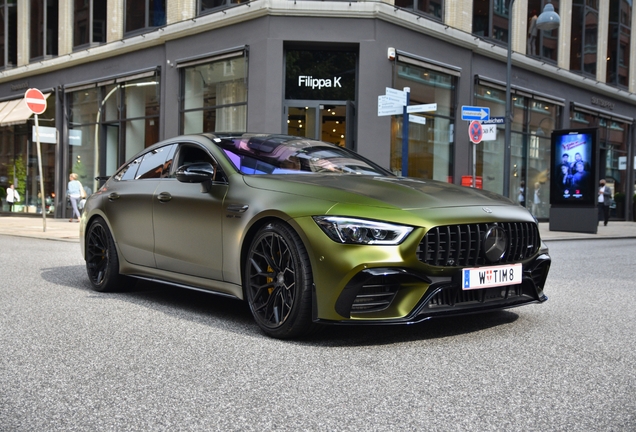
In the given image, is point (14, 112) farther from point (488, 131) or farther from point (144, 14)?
point (488, 131)

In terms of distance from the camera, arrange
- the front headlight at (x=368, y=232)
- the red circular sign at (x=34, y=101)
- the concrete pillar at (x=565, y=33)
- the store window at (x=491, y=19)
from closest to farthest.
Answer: the front headlight at (x=368, y=232) < the red circular sign at (x=34, y=101) < the store window at (x=491, y=19) < the concrete pillar at (x=565, y=33)

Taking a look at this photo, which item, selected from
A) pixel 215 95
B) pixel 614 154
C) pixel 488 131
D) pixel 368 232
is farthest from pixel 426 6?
pixel 368 232

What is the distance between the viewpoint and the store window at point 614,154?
97.4 feet

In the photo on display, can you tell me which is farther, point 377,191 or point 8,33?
point 8,33

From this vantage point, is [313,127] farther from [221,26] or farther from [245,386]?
[245,386]

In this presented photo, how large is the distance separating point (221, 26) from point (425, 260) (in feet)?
54.0

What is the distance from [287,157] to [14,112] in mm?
24393

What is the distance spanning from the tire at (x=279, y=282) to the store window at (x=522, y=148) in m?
18.2

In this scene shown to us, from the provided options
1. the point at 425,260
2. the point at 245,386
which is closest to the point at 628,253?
the point at 425,260

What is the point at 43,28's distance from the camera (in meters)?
26.1

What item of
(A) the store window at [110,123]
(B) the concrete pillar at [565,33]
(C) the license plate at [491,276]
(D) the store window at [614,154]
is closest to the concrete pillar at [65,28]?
(A) the store window at [110,123]

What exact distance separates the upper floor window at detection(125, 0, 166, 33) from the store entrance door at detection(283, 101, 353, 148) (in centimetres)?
578

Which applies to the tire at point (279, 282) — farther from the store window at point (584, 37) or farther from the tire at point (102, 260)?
the store window at point (584, 37)

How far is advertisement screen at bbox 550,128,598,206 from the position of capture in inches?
747
